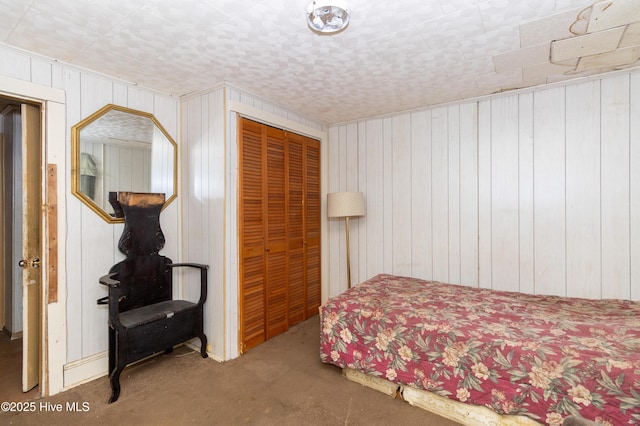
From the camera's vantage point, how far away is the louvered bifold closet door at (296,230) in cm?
333

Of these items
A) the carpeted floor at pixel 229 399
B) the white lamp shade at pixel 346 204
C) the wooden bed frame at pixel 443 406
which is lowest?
the carpeted floor at pixel 229 399

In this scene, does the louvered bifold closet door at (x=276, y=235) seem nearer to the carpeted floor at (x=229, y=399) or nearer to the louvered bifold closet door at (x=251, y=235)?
the louvered bifold closet door at (x=251, y=235)

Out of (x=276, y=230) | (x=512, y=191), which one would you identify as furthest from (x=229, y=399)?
(x=512, y=191)

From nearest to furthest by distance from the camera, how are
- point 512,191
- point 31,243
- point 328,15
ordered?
1. point 328,15
2. point 31,243
3. point 512,191

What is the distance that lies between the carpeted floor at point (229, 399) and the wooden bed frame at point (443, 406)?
5 centimetres

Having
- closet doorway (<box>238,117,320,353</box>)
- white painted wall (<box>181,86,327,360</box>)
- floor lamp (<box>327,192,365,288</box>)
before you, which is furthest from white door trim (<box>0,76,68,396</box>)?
floor lamp (<box>327,192,365,288</box>)

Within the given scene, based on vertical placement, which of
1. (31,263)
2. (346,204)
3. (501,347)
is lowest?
(501,347)

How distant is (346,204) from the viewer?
3.29 m

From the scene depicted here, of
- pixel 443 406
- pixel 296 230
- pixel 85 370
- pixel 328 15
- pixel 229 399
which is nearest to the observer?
pixel 328 15

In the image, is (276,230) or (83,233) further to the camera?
(276,230)

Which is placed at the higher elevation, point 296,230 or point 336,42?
point 336,42

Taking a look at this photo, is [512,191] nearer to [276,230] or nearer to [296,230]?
[296,230]

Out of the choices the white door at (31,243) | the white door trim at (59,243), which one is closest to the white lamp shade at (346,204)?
the white door trim at (59,243)

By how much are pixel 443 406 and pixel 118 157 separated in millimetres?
3030
